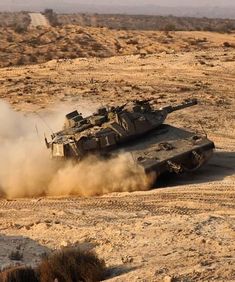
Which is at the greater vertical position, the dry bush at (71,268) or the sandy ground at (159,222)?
the dry bush at (71,268)

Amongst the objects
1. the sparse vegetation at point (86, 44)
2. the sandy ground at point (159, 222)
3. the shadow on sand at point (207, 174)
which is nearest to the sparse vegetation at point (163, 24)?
the sparse vegetation at point (86, 44)

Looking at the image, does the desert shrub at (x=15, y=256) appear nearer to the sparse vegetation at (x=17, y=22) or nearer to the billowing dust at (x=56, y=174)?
the billowing dust at (x=56, y=174)

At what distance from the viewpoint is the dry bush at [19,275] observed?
9109 mm

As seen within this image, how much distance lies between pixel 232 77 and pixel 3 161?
16.2 m

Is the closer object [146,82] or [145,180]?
[145,180]

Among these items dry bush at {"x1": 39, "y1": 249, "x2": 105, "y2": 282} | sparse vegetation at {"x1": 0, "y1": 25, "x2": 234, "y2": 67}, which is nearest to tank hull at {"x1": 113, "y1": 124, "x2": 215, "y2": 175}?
dry bush at {"x1": 39, "y1": 249, "x2": 105, "y2": 282}

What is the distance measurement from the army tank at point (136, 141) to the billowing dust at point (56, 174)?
0.95 ft

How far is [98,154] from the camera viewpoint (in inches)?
596

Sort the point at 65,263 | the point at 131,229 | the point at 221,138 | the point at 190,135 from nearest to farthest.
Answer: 1. the point at 65,263
2. the point at 131,229
3. the point at 190,135
4. the point at 221,138

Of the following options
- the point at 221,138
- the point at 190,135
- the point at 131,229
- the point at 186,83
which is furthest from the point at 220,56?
the point at 131,229

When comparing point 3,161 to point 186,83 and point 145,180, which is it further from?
point 186,83

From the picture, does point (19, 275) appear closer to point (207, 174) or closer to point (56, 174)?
point (56, 174)

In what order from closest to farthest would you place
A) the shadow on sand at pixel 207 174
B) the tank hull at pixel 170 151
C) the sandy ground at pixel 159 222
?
the sandy ground at pixel 159 222
the tank hull at pixel 170 151
the shadow on sand at pixel 207 174

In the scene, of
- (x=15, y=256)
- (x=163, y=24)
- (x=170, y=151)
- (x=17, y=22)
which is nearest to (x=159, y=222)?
(x=15, y=256)
